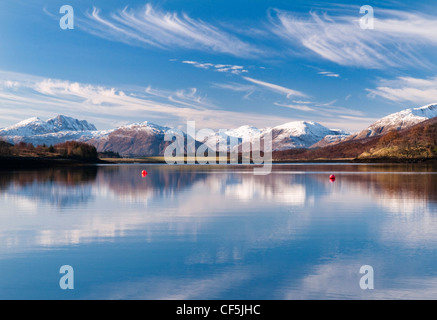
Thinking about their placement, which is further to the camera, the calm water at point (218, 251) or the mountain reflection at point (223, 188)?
the mountain reflection at point (223, 188)

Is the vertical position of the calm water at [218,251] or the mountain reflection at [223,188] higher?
the mountain reflection at [223,188]

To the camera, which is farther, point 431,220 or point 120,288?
point 431,220

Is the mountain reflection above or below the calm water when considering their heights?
above

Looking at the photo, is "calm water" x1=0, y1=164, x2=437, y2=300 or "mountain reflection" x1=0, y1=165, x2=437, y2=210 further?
"mountain reflection" x1=0, y1=165, x2=437, y2=210

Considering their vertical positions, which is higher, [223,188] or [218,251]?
[223,188]

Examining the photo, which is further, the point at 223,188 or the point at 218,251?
the point at 223,188
